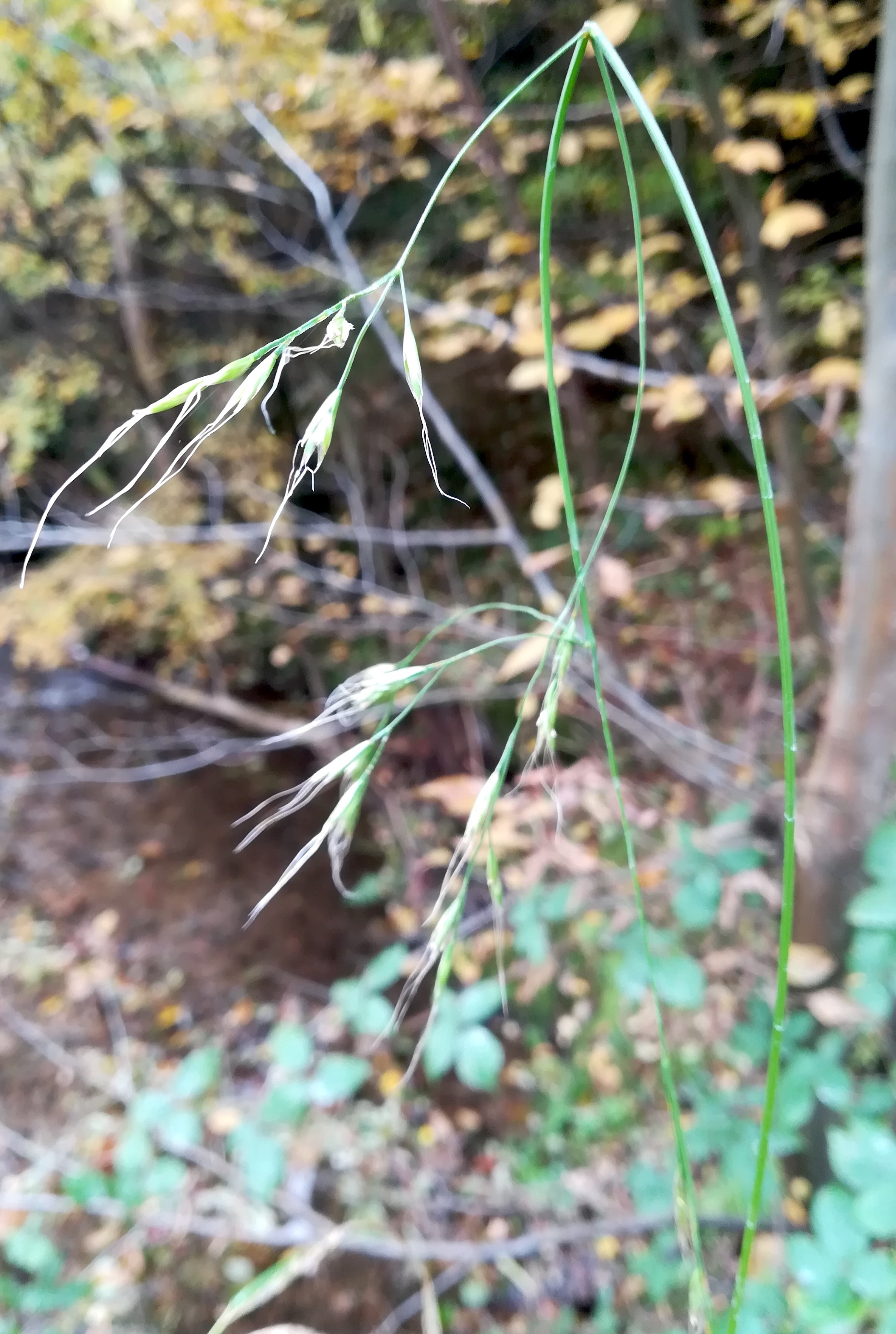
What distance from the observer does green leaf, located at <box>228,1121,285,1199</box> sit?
3.87 feet

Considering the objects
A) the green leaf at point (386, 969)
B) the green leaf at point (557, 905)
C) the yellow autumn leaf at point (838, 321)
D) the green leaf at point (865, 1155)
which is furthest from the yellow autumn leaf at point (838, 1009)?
the yellow autumn leaf at point (838, 321)

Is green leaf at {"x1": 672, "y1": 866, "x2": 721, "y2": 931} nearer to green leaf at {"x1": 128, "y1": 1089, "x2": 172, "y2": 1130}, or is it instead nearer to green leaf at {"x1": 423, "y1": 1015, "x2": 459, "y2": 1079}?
green leaf at {"x1": 423, "y1": 1015, "x2": 459, "y2": 1079}

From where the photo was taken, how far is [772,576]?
41 centimetres

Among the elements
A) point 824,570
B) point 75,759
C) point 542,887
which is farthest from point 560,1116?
point 75,759

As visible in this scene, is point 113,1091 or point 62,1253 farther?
point 113,1091

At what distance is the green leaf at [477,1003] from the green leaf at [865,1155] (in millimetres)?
513

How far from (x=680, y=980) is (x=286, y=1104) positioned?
68 cm

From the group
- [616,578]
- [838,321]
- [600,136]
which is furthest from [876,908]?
[600,136]

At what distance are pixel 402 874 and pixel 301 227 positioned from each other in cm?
255

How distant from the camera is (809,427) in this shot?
3068 mm

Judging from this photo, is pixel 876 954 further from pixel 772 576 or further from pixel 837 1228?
pixel 772 576

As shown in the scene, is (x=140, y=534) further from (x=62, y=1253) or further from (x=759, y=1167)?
(x=759, y=1167)

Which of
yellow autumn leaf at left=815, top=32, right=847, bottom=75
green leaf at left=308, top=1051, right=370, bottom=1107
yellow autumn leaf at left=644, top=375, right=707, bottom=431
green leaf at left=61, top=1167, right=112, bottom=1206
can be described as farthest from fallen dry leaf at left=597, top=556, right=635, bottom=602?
green leaf at left=61, top=1167, right=112, bottom=1206

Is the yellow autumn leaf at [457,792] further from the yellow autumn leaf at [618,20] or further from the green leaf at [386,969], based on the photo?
the yellow autumn leaf at [618,20]
